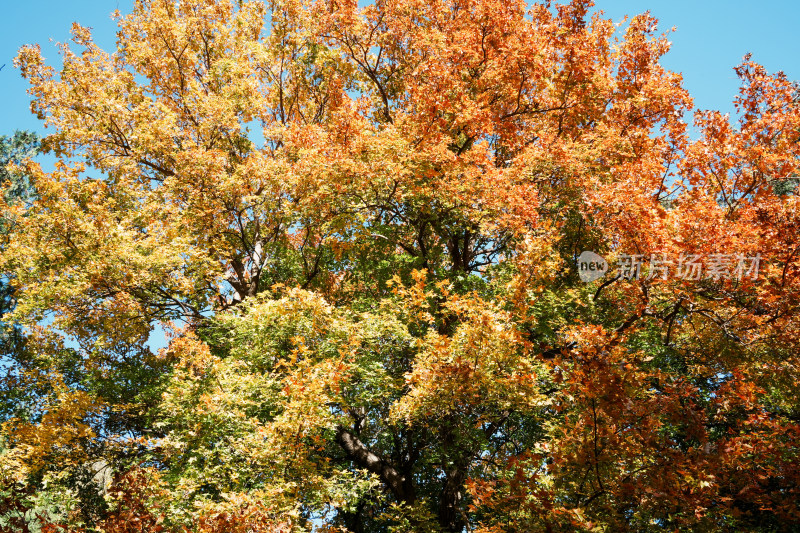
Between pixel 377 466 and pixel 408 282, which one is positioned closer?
pixel 377 466

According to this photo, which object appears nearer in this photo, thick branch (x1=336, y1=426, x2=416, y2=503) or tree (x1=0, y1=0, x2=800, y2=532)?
tree (x1=0, y1=0, x2=800, y2=532)

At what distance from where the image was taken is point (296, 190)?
1186cm

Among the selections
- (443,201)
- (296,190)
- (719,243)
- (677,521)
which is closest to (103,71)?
(296,190)

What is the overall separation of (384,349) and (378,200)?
338cm

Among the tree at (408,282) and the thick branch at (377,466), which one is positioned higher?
the tree at (408,282)

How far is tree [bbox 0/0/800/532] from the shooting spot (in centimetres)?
696

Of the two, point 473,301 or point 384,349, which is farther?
point 384,349

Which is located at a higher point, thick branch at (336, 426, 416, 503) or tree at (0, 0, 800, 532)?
tree at (0, 0, 800, 532)

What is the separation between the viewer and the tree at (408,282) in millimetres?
6965

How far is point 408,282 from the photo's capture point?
38.3 ft

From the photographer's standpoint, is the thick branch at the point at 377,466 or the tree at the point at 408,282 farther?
the thick branch at the point at 377,466

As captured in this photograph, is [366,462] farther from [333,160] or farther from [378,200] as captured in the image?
[333,160]

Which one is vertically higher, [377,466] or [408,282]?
[408,282]

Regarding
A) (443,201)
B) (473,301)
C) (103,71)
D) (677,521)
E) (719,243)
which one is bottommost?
(677,521)
